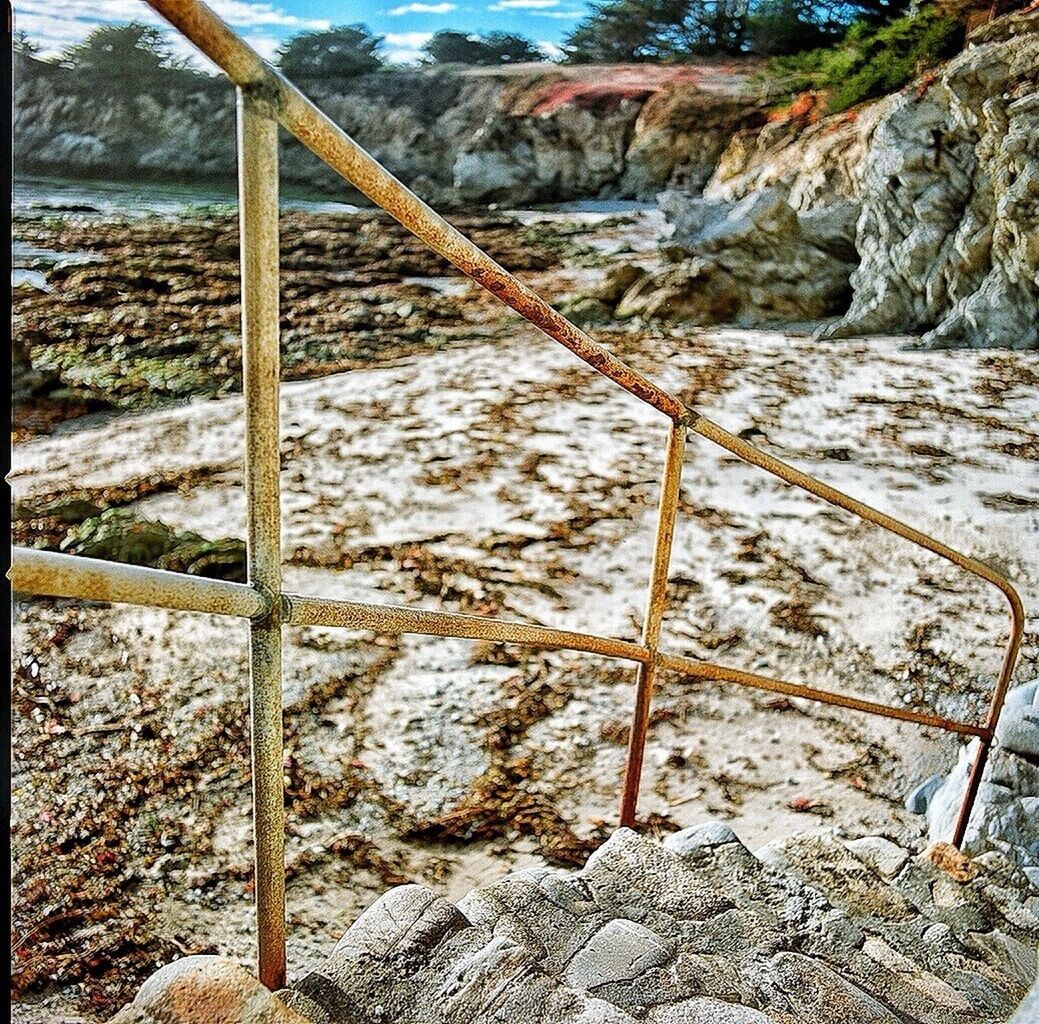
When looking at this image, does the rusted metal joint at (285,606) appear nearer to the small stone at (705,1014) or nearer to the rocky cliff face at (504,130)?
the small stone at (705,1014)

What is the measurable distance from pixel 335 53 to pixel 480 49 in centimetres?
355

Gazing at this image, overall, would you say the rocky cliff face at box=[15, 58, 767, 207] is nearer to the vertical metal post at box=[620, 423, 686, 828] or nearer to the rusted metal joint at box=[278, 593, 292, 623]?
the vertical metal post at box=[620, 423, 686, 828]

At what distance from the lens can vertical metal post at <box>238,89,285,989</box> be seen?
87 centimetres

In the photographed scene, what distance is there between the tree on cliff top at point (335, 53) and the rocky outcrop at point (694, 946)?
2450 cm

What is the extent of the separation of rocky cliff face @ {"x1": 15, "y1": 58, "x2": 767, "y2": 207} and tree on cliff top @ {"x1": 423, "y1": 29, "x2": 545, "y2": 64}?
4.30 feet

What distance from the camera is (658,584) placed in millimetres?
1753

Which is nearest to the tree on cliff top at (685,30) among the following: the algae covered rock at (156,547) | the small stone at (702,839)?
the algae covered rock at (156,547)

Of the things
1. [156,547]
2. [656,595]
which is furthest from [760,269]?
[656,595]

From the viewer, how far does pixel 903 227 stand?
861cm

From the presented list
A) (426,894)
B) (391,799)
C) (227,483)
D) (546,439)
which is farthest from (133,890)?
(546,439)

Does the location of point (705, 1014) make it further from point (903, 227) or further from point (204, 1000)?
point (903, 227)

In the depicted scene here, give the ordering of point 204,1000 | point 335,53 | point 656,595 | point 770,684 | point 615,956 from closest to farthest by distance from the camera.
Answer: point 204,1000
point 615,956
point 656,595
point 770,684
point 335,53

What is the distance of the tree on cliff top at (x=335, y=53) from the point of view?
76.2 ft

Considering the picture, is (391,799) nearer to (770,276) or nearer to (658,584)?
(658,584)
